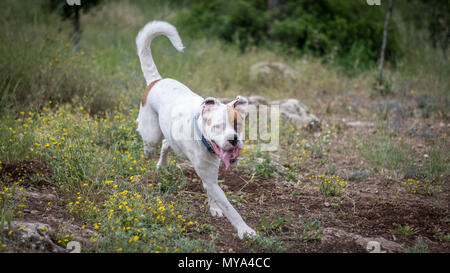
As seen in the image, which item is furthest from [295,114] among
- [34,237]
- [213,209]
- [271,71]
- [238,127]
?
[34,237]

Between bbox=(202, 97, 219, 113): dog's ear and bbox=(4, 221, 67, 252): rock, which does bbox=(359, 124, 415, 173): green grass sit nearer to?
bbox=(202, 97, 219, 113): dog's ear

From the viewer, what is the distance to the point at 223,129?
3012mm

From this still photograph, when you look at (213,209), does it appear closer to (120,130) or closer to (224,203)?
(224,203)

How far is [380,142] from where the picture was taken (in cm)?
596

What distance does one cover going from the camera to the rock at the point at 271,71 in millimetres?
8844

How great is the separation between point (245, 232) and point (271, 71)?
599 cm

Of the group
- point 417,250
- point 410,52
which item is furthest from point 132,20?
point 417,250

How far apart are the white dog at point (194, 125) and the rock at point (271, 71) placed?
15.1 ft

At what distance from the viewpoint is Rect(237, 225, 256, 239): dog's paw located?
135 inches

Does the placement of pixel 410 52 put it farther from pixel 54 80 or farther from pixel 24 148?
pixel 24 148

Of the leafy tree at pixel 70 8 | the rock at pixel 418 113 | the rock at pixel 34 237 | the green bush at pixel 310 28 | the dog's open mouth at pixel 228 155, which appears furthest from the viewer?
the green bush at pixel 310 28

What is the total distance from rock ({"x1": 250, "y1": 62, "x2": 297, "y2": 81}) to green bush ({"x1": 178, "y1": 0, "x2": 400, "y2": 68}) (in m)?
1.73

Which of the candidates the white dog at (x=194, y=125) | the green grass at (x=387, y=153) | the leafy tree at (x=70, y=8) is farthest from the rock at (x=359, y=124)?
the leafy tree at (x=70, y=8)

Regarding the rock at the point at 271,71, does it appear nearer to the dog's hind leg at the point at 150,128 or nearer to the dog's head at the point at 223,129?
the dog's hind leg at the point at 150,128
